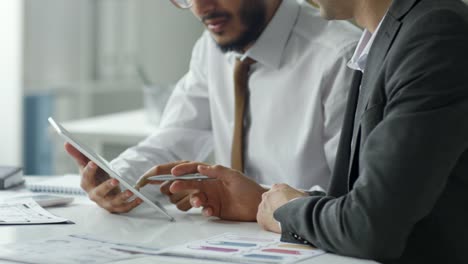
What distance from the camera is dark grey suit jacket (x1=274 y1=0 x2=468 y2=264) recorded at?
126 cm

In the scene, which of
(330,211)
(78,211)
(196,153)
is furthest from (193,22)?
(330,211)

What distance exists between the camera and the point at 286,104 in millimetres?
2174

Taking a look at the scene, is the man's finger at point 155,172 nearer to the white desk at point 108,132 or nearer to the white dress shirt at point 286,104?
the white dress shirt at point 286,104

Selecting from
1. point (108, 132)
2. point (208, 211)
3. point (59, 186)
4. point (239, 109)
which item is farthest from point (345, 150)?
point (108, 132)

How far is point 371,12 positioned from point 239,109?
0.71 metres

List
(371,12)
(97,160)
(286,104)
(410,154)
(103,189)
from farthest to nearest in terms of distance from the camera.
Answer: (286,104), (103,189), (97,160), (371,12), (410,154)

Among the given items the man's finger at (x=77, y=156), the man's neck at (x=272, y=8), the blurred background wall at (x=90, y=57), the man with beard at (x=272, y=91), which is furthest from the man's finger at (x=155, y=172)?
the blurred background wall at (x=90, y=57)

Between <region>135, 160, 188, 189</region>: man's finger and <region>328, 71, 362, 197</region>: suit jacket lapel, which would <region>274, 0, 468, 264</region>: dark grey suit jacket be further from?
<region>135, 160, 188, 189</region>: man's finger

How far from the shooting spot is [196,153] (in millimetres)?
2355

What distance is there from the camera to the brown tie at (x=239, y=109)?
7.18ft

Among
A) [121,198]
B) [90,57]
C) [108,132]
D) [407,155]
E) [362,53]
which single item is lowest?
[108,132]

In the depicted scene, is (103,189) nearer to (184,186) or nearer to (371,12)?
(184,186)

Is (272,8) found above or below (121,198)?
above

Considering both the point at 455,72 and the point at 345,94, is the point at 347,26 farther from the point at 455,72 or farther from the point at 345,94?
the point at 455,72
